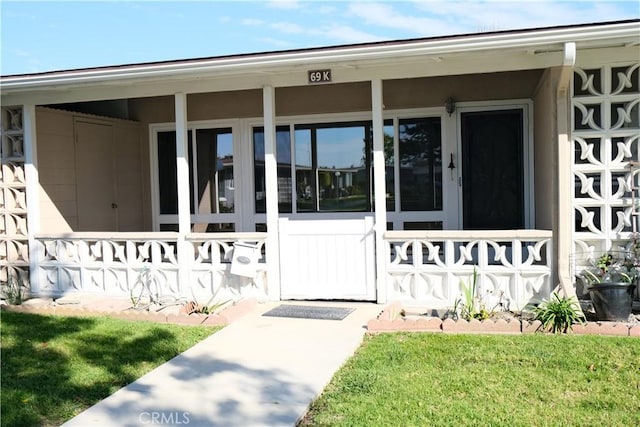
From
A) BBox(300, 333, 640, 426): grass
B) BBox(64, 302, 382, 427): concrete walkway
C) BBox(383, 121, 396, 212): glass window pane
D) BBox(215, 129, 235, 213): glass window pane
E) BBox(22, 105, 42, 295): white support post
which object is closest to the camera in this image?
BBox(300, 333, 640, 426): grass

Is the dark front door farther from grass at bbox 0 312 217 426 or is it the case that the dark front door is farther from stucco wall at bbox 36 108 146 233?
stucco wall at bbox 36 108 146 233

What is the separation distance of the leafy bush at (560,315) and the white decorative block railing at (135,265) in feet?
10.5

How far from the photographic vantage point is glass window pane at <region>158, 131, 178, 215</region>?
952 cm

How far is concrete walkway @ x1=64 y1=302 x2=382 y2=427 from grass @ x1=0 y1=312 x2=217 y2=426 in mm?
167

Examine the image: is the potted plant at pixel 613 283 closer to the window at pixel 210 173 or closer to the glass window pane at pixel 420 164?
the glass window pane at pixel 420 164

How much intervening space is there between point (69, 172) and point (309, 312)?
4.51 m

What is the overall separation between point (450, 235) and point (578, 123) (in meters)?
1.77

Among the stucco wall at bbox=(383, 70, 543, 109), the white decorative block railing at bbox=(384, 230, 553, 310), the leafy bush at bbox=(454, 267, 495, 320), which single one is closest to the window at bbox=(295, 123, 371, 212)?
the stucco wall at bbox=(383, 70, 543, 109)

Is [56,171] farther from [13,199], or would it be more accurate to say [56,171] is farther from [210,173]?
[210,173]

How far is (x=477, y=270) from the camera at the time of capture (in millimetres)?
6234

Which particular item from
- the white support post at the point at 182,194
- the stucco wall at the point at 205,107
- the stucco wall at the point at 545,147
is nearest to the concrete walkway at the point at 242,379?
the white support post at the point at 182,194

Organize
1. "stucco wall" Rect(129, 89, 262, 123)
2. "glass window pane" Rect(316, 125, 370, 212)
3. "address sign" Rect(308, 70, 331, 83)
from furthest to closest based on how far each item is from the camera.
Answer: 1. "stucco wall" Rect(129, 89, 262, 123)
2. "glass window pane" Rect(316, 125, 370, 212)
3. "address sign" Rect(308, 70, 331, 83)

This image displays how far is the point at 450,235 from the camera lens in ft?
20.6

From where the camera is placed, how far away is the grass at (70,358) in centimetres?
Result: 381
